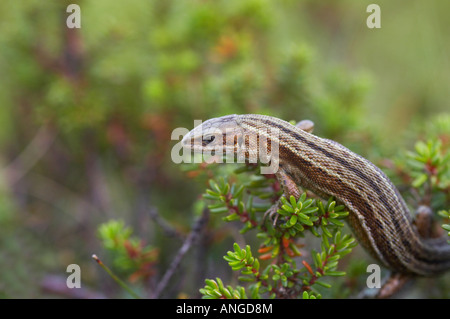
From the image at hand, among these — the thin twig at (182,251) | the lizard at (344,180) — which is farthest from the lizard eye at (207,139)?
the thin twig at (182,251)

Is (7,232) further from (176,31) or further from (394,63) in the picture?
(394,63)

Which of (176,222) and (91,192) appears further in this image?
(91,192)

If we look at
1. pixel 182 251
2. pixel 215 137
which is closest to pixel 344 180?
pixel 215 137

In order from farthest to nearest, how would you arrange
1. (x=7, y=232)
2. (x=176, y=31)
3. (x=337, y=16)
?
(x=337, y=16)
(x=176, y=31)
(x=7, y=232)

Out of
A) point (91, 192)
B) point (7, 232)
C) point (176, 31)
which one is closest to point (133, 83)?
point (176, 31)

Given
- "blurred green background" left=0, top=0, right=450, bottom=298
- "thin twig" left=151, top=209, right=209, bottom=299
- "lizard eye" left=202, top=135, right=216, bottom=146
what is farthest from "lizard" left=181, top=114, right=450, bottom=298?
"blurred green background" left=0, top=0, right=450, bottom=298

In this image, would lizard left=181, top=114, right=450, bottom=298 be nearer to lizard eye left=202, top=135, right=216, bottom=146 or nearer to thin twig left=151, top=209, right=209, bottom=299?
lizard eye left=202, top=135, right=216, bottom=146

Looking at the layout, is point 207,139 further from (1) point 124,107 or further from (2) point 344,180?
(1) point 124,107

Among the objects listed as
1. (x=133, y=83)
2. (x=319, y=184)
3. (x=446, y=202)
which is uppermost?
(x=133, y=83)
